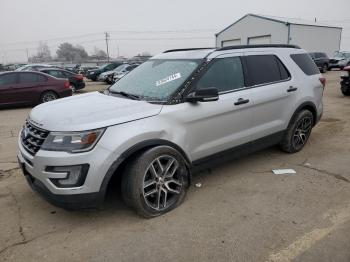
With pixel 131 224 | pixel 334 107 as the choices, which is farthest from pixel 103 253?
pixel 334 107

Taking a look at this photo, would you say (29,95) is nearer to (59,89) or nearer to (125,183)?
(59,89)

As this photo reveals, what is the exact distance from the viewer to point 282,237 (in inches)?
125

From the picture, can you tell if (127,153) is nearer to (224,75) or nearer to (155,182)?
(155,182)

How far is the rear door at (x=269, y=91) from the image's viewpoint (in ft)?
15.2

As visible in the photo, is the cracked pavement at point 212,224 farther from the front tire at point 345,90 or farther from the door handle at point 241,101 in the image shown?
the front tire at point 345,90

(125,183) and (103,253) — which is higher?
(125,183)

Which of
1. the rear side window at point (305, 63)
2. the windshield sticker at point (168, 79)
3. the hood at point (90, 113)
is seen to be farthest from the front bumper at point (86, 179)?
the rear side window at point (305, 63)

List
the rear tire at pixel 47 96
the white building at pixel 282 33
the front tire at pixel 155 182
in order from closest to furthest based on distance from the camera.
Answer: the front tire at pixel 155 182, the rear tire at pixel 47 96, the white building at pixel 282 33

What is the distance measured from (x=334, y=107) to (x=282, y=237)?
315 inches

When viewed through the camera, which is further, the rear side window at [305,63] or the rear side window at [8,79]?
the rear side window at [8,79]

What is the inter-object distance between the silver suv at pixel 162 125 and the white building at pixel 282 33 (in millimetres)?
34911

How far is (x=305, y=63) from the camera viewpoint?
559 cm

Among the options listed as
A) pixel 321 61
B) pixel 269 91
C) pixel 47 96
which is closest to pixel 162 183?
pixel 269 91

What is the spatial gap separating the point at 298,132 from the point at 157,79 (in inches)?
108
